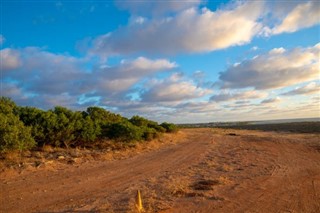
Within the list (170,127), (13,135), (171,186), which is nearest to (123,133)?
(13,135)

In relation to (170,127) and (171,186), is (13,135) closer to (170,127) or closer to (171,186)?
(171,186)

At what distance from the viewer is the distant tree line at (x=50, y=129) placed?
42.3 ft

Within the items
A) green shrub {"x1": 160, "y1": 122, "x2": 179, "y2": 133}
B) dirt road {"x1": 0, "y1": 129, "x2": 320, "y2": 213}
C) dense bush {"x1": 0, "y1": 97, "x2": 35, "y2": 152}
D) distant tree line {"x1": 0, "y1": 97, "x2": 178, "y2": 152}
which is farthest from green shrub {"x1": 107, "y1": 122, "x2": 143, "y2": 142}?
green shrub {"x1": 160, "y1": 122, "x2": 179, "y2": 133}

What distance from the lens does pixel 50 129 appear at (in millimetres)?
16328

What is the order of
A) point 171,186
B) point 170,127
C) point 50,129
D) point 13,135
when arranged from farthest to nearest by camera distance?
point 170,127, point 50,129, point 13,135, point 171,186

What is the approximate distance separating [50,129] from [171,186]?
357 inches

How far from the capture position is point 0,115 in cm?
1322

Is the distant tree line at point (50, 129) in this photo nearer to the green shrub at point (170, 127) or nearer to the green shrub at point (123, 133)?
the green shrub at point (123, 133)

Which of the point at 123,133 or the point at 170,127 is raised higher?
the point at 170,127

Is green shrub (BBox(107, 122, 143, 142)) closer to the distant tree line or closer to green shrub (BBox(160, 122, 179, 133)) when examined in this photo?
the distant tree line

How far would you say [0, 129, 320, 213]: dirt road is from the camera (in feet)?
24.5

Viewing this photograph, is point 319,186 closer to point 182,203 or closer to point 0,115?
point 182,203

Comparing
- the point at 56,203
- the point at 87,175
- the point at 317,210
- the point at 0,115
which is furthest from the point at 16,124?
the point at 317,210

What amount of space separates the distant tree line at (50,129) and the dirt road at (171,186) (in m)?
1.97
